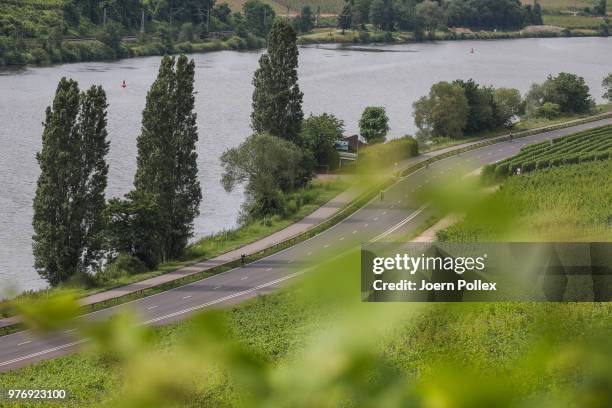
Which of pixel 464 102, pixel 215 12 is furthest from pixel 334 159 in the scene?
pixel 215 12

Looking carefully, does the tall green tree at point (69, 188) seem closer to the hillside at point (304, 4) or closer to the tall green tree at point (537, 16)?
the hillside at point (304, 4)

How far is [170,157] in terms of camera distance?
21469 mm

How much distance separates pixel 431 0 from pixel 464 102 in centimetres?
5096

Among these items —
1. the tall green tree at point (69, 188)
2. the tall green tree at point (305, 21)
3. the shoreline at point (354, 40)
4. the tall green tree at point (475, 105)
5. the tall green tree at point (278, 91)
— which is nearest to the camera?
the tall green tree at point (69, 188)

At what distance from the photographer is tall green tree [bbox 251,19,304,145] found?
1126 inches

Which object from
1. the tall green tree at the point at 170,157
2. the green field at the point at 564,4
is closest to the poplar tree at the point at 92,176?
the tall green tree at the point at 170,157

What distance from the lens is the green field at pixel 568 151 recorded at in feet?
90.2

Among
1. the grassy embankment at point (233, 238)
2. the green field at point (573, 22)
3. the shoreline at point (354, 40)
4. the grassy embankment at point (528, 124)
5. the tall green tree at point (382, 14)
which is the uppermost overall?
the tall green tree at point (382, 14)

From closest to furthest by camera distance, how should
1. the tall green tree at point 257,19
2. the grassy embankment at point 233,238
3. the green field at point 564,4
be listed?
the grassy embankment at point 233,238 < the tall green tree at point 257,19 < the green field at point 564,4

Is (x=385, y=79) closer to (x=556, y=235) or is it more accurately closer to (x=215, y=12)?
(x=215, y=12)

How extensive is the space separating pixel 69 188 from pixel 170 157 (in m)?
2.65

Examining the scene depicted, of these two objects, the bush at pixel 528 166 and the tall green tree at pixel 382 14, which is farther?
the tall green tree at pixel 382 14

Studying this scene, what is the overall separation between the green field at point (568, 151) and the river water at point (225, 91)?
22.6 ft

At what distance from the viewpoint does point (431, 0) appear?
86.2 m
